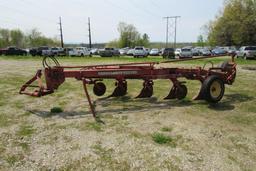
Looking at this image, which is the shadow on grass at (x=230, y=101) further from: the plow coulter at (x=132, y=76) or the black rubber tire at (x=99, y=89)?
the black rubber tire at (x=99, y=89)

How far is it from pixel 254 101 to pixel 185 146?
414 centimetres

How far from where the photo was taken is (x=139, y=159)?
170 inches

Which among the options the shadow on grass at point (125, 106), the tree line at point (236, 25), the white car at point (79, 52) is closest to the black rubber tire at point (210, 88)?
the shadow on grass at point (125, 106)

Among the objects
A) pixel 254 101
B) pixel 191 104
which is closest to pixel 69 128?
pixel 191 104

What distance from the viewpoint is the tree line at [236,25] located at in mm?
53062

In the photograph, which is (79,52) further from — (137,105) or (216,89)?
(216,89)

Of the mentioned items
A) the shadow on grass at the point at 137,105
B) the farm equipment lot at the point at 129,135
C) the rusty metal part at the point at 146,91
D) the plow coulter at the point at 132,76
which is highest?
the plow coulter at the point at 132,76

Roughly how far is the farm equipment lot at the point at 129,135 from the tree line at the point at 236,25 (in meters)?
49.2

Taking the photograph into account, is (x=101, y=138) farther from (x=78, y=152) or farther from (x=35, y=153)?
(x=35, y=153)

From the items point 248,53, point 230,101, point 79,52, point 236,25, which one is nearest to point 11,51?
point 79,52

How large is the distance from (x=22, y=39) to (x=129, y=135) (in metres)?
106

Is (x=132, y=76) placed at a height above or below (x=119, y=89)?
above

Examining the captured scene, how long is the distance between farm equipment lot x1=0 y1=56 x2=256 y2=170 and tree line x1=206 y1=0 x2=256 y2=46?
4917 cm

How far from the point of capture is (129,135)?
17.5 feet
